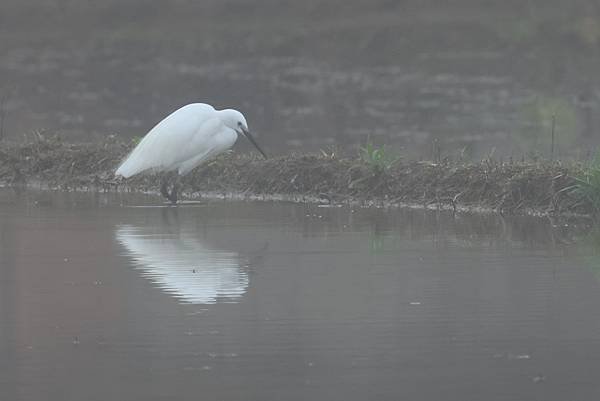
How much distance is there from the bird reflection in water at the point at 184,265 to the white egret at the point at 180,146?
217 cm

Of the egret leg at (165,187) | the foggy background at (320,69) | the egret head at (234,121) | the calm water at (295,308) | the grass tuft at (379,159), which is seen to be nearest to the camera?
the calm water at (295,308)

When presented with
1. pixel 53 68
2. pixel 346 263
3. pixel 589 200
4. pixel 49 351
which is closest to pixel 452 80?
pixel 53 68

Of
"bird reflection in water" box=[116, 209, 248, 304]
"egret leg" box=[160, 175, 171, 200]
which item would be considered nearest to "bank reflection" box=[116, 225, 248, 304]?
"bird reflection in water" box=[116, 209, 248, 304]

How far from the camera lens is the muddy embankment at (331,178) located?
14.0 m

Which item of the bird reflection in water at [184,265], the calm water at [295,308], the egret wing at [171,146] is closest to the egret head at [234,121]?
the egret wing at [171,146]

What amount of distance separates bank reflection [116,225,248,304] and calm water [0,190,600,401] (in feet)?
0.06

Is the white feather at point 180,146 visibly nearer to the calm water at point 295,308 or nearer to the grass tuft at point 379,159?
the grass tuft at point 379,159

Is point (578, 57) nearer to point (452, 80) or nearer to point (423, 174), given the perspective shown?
point (452, 80)

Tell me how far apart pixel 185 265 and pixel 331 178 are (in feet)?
13.1

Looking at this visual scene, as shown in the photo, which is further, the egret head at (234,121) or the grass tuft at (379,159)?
the egret head at (234,121)

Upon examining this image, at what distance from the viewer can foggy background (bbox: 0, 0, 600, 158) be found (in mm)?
25547

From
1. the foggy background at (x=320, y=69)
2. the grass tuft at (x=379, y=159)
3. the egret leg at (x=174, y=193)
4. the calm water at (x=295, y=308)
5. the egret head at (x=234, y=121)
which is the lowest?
the calm water at (x=295, y=308)

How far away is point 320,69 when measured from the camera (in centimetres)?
3675

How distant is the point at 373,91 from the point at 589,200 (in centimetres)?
1892
